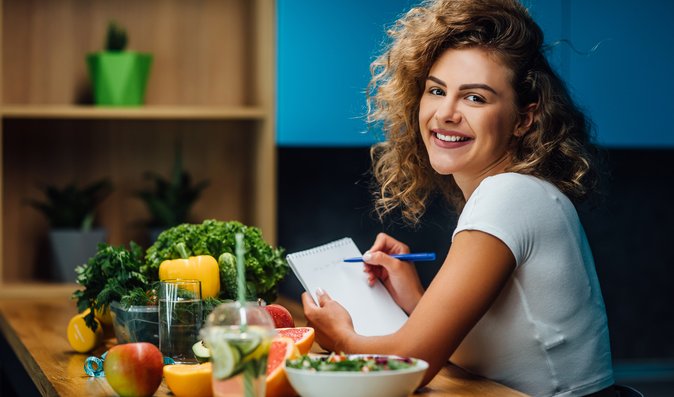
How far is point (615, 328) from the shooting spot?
3.71 metres

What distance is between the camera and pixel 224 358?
4.03ft

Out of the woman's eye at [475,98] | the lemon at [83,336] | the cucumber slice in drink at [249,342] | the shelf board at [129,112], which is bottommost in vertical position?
the lemon at [83,336]

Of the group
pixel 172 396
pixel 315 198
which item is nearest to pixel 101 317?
pixel 172 396

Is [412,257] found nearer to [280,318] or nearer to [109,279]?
[280,318]

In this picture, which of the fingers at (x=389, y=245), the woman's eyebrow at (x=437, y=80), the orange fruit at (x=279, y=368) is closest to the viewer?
the orange fruit at (x=279, y=368)

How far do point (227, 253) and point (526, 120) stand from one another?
2.01ft

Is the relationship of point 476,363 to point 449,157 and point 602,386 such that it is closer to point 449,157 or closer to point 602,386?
point 602,386

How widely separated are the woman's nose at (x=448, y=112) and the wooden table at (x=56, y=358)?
441 mm

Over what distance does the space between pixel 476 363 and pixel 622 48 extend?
1746mm

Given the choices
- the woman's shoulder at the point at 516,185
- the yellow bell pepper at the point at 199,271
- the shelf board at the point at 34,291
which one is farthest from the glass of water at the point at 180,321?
the shelf board at the point at 34,291

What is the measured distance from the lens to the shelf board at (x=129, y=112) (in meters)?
2.98

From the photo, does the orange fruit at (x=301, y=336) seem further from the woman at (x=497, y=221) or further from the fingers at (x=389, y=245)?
the fingers at (x=389, y=245)

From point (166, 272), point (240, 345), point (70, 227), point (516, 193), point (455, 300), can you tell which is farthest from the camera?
point (70, 227)

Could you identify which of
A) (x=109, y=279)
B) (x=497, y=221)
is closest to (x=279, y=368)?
(x=497, y=221)
